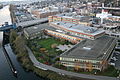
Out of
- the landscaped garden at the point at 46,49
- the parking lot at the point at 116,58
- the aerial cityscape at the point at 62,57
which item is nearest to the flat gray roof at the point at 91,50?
the aerial cityscape at the point at 62,57

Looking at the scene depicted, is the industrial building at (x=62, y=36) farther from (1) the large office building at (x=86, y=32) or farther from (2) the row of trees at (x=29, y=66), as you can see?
(2) the row of trees at (x=29, y=66)

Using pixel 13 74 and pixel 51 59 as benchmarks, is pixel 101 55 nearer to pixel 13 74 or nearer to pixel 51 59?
pixel 51 59

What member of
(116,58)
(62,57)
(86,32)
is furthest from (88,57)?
(86,32)

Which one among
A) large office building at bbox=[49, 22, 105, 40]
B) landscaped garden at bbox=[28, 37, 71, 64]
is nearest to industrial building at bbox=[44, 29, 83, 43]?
landscaped garden at bbox=[28, 37, 71, 64]

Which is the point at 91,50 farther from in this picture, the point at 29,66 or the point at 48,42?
the point at 48,42

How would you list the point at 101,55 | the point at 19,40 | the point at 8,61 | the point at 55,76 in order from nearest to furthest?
1. the point at 55,76
2. the point at 101,55
3. the point at 8,61
4. the point at 19,40

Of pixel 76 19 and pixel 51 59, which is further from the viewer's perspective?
pixel 76 19

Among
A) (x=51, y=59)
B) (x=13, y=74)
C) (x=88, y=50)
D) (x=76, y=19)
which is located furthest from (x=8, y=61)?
(x=76, y=19)
